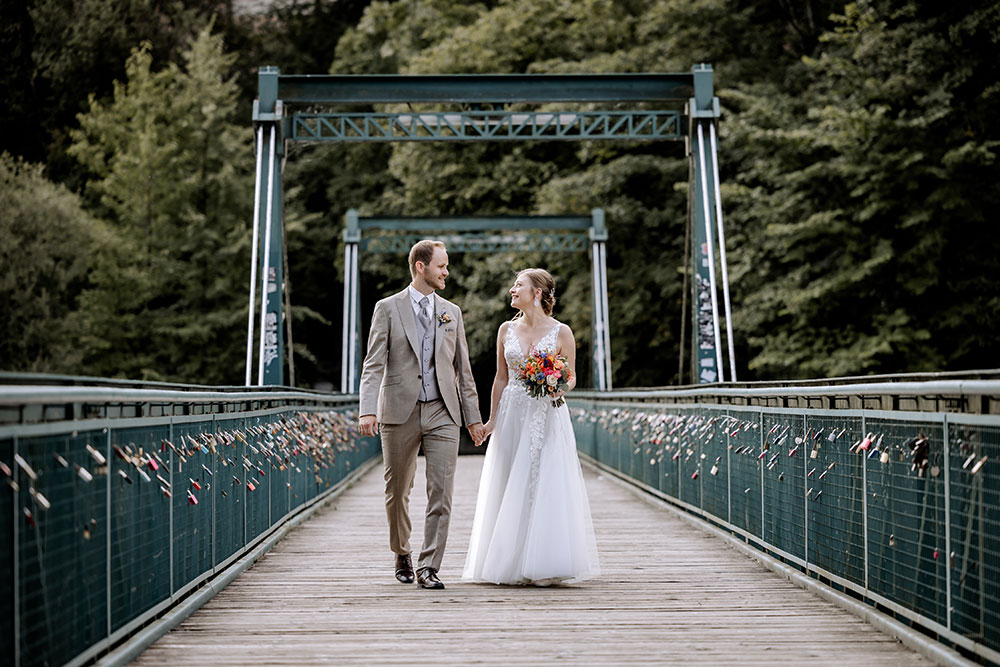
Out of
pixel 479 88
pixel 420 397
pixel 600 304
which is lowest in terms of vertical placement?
pixel 420 397

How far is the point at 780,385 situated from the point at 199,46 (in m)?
38.8

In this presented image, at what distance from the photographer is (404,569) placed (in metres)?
8.02

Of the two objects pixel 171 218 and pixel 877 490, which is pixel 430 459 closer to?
pixel 877 490

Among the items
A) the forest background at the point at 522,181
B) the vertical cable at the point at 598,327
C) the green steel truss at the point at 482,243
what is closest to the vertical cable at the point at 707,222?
the forest background at the point at 522,181

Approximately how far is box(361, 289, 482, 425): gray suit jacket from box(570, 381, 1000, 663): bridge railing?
1871mm

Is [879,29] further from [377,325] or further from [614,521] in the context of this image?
[377,325]

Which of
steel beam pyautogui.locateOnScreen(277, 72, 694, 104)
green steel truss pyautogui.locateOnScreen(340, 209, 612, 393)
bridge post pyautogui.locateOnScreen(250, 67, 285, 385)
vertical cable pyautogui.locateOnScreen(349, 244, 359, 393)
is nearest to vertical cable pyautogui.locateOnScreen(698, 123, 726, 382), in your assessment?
steel beam pyautogui.locateOnScreen(277, 72, 694, 104)

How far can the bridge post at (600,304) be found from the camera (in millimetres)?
29155

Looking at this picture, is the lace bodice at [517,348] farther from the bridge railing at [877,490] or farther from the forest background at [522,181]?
the forest background at [522,181]

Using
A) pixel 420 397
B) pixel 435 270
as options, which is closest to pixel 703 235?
pixel 435 270

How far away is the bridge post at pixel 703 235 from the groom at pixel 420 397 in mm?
9902

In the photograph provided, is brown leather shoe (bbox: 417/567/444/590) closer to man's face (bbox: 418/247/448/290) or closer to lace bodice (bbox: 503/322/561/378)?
lace bodice (bbox: 503/322/561/378)

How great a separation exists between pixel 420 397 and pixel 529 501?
0.92 meters

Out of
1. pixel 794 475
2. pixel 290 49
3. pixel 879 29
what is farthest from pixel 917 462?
pixel 290 49
